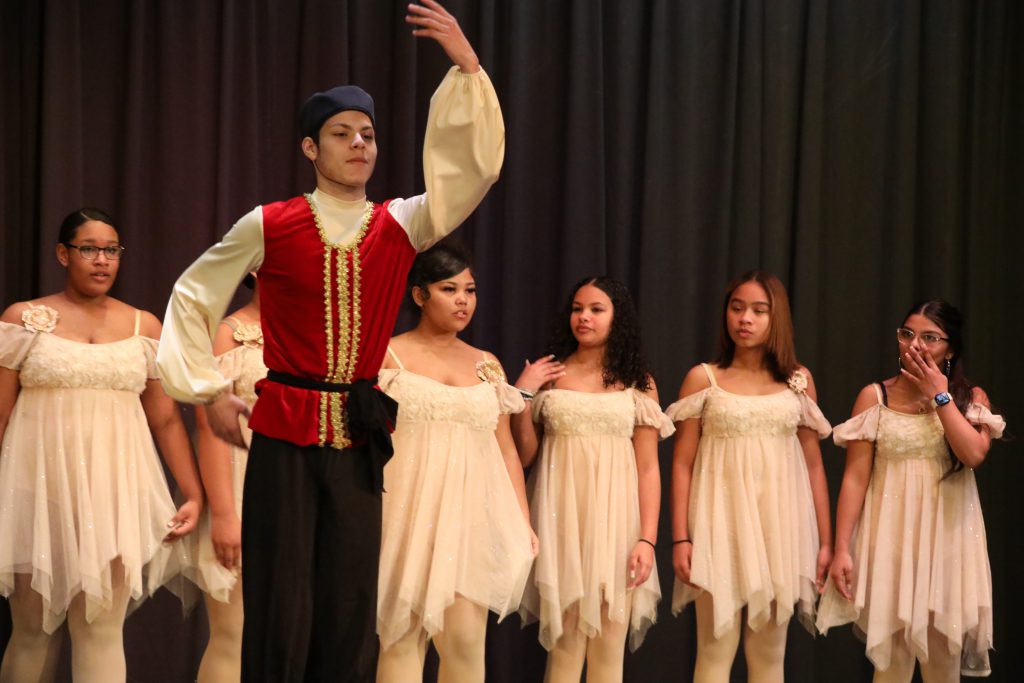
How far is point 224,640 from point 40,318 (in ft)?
3.49

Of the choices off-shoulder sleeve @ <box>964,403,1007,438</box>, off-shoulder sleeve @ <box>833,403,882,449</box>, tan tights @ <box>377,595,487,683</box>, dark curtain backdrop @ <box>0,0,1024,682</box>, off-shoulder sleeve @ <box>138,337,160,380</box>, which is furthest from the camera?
dark curtain backdrop @ <box>0,0,1024,682</box>

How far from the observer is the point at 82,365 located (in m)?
3.55

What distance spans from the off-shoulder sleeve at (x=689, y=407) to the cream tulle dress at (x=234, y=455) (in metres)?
1.34

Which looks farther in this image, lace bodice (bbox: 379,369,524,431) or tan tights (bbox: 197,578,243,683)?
lace bodice (bbox: 379,369,524,431)

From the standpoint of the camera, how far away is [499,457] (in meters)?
3.69

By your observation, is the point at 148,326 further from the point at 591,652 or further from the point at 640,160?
the point at 640,160

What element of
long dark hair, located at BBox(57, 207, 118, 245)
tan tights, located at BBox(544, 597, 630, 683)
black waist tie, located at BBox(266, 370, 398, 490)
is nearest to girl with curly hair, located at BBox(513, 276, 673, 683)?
tan tights, located at BBox(544, 597, 630, 683)

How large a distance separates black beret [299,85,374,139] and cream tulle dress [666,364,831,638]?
1.91 metres

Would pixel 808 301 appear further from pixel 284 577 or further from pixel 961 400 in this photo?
pixel 284 577

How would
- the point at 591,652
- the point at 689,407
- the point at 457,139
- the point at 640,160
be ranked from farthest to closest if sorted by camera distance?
the point at 640,160 < the point at 689,407 < the point at 591,652 < the point at 457,139

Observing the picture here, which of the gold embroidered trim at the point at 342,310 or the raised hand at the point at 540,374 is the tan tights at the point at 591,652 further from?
the gold embroidered trim at the point at 342,310

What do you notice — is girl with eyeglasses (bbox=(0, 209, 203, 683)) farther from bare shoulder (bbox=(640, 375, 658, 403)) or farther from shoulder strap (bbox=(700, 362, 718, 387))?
shoulder strap (bbox=(700, 362, 718, 387))

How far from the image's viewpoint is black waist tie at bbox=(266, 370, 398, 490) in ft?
7.55

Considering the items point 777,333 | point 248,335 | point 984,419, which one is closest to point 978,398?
point 984,419
